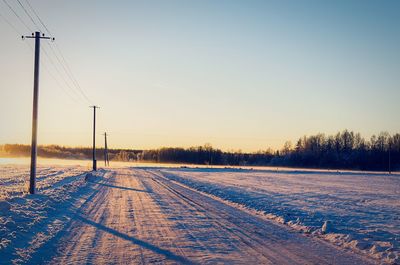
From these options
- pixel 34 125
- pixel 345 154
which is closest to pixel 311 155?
pixel 345 154

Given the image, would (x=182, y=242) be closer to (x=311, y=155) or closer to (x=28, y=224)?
(x=28, y=224)

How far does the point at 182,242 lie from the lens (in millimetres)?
9523

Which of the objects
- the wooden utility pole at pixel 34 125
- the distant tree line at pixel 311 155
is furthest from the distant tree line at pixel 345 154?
the wooden utility pole at pixel 34 125

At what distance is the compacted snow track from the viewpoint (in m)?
7.89

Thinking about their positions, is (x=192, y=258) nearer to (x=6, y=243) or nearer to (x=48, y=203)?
(x=6, y=243)

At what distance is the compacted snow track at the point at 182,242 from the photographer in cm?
789

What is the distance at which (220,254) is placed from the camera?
8.30 metres

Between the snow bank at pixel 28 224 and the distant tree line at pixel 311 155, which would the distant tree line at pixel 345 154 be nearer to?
the distant tree line at pixel 311 155

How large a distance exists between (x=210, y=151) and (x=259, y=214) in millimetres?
156714

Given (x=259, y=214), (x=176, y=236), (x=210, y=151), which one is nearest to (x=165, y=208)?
(x=259, y=214)

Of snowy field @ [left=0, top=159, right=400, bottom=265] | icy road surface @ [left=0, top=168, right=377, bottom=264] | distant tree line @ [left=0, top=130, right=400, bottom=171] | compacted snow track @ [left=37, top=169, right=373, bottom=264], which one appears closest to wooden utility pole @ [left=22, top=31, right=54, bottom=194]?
snowy field @ [left=0, top=159, right=400, bottom=265]

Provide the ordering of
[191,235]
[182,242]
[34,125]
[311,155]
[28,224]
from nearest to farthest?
1. [182,242]
2. [191,235]
3. [28,224]
4. [34,125]
5. [311,155]

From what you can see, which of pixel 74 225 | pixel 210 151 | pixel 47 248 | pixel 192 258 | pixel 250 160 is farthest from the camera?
pixel 210 151

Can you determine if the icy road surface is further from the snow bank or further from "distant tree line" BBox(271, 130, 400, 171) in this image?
"distant tree line" BBox(271, 130, 400, 171)
